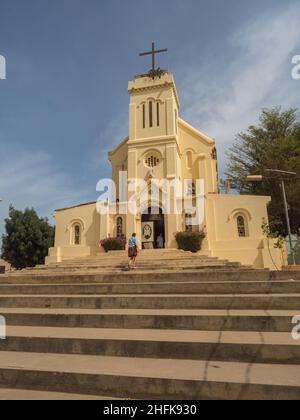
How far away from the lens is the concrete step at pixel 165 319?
4793mm

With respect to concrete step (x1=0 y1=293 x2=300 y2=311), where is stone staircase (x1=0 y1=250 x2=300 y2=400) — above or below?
below

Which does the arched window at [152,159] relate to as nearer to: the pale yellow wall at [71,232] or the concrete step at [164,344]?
the pale yellow wall at [71,232]

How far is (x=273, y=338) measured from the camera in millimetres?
4332

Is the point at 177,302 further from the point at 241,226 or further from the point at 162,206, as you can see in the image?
the point at 241,226

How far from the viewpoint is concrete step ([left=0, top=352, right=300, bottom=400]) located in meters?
3.32

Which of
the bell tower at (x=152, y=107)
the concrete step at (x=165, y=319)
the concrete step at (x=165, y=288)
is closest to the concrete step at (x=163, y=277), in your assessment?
the concrete step at (x=165, y=288)

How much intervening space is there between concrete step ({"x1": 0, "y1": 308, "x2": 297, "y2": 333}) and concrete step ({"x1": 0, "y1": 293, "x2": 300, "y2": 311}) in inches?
9.4

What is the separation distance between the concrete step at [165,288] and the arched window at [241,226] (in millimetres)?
14441

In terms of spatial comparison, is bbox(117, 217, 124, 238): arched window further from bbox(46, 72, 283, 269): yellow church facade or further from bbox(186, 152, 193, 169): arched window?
bbox(186, 152, 193, 169): arched window

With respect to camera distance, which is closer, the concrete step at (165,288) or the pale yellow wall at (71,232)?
the concrete step at (165,288)

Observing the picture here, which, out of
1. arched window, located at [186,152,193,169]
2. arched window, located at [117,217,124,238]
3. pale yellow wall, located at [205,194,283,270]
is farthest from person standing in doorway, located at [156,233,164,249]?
arched window, located at [186,152,193,169]

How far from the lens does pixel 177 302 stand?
593cm

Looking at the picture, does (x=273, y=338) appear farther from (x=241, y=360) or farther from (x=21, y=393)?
(x=21, y=393)
